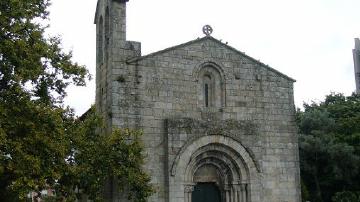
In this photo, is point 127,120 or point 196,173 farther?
point 196,173

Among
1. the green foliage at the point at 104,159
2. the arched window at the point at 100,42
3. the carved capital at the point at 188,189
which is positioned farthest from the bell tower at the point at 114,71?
the carved capital at the point at 188,189

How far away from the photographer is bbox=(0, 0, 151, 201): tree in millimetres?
14859

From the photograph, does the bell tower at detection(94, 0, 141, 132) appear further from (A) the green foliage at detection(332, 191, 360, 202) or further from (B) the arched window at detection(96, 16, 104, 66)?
(A) the green foliage at detection(332, 191, 360, 202)

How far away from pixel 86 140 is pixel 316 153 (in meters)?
19.8

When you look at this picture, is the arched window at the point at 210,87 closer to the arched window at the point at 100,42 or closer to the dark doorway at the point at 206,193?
the dark doorway at the point at 206,193

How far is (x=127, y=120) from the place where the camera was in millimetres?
18953

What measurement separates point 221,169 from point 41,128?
8344 mm

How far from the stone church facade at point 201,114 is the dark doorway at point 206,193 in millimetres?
41

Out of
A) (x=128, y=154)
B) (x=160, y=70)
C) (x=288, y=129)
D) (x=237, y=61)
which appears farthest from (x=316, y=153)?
(x=128, y=154)

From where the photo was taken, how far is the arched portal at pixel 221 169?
19.7 meters

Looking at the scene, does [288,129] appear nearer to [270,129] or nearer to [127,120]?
[270,129]

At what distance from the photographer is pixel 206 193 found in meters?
20.7

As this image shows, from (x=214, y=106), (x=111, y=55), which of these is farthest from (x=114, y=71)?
(x=214, y=106)

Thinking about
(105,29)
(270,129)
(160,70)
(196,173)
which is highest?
(105,29)
